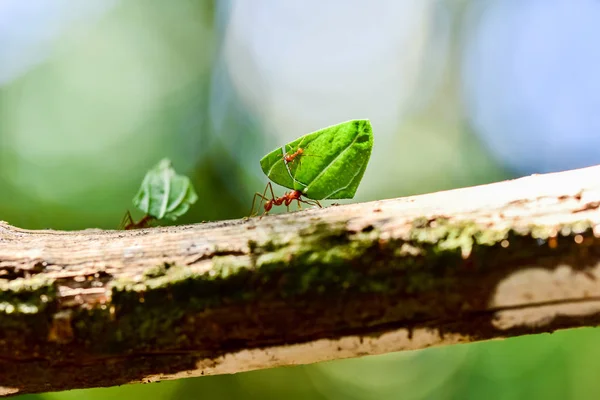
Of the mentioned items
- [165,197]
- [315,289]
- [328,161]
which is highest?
[165,197]

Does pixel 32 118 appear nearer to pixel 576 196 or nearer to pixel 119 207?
pixel 119 207

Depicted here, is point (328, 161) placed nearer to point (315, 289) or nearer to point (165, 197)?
point (315, 289)

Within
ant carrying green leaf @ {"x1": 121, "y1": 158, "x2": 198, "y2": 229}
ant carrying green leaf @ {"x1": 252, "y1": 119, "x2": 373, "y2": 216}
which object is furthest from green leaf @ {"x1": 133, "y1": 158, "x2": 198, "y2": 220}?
ant carrying green leaf @ {"x1": 252, "y1": 119, "x2": 373, "y2": 216}

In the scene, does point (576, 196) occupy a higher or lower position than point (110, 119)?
lower

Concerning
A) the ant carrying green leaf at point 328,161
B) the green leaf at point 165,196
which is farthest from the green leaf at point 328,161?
the green leaf at point 165,196

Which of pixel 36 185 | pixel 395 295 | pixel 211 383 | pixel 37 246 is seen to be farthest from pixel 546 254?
pixel 36 185

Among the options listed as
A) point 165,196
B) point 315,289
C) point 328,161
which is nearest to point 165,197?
point 165,196

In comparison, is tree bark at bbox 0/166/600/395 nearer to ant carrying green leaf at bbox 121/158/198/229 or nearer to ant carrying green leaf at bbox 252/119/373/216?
ant carrying green leaf at bbox 252/119/373/216

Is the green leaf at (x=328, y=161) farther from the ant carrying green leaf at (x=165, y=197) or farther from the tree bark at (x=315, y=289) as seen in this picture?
the ant carrying green leaf at (x=165, y=197)
